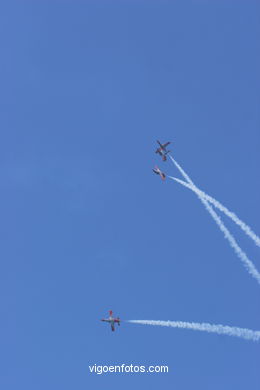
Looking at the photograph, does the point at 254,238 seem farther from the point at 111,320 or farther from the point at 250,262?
the point at 111,320

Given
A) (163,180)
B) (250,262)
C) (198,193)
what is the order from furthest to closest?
(163,180) < (198,193) < (250,262)

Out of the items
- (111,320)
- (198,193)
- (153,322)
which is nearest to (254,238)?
(198,193)

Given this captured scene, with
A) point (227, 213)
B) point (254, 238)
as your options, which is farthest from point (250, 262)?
point (227, 213)

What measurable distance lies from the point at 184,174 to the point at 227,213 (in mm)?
17051

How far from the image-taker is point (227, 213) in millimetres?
132000

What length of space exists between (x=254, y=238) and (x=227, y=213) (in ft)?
41.3

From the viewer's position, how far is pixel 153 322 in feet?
449

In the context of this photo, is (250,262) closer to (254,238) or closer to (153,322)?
(254,238)

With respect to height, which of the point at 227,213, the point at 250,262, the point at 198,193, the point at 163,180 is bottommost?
the point at 250,262

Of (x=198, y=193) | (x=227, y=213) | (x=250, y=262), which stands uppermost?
(x=198, y=193)

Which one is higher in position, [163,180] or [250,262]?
[163,180]

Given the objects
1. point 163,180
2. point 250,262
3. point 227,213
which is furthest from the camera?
point 163,180

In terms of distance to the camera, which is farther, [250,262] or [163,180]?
[163,180]

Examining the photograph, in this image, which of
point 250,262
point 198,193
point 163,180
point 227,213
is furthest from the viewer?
point 163,180
